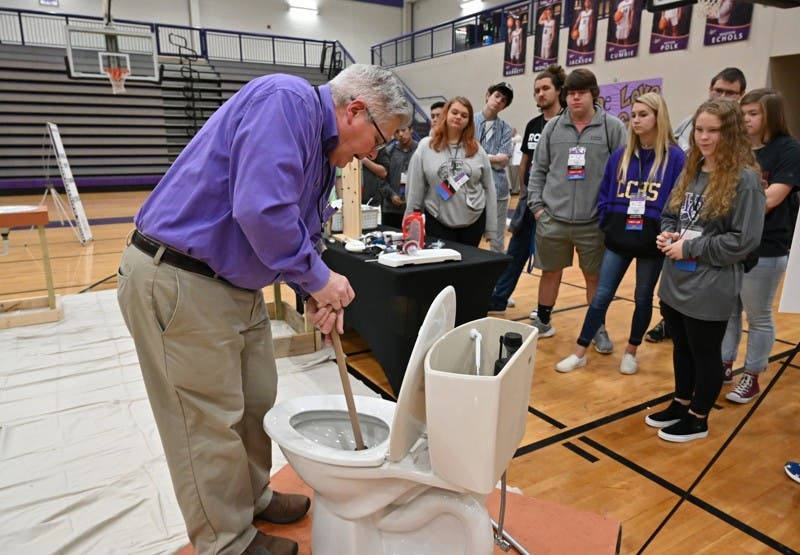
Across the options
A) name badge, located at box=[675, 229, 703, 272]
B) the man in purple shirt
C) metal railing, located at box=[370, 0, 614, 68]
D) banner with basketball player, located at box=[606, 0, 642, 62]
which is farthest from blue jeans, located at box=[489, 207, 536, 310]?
metal railing, located at box=[370, 0, 614, 68]

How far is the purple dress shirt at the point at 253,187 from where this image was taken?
1019 mm

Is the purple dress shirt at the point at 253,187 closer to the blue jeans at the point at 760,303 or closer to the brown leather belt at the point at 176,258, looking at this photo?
the brown leather belt at the point at 176,258

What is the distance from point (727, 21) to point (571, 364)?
19.6 feet

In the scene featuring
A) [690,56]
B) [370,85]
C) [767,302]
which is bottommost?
[767,302]

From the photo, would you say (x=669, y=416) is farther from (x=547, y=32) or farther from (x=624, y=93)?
(x=547, y=32)

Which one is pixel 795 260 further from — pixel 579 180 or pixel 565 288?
pixel 565 288

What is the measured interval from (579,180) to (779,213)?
2.90 feet

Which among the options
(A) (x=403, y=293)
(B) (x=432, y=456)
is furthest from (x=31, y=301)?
(B) (x=432, y=456)

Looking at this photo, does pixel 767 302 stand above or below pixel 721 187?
below

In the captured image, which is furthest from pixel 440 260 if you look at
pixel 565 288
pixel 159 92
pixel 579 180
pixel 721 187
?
pixel 159 92

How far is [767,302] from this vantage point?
2.34 metres

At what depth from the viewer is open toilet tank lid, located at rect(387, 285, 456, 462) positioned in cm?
106

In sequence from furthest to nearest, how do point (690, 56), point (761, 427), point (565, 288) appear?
1. point (690, 56)
2. point (565, 288)
3. point (761, 427)

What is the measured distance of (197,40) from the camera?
1427 centimetres
